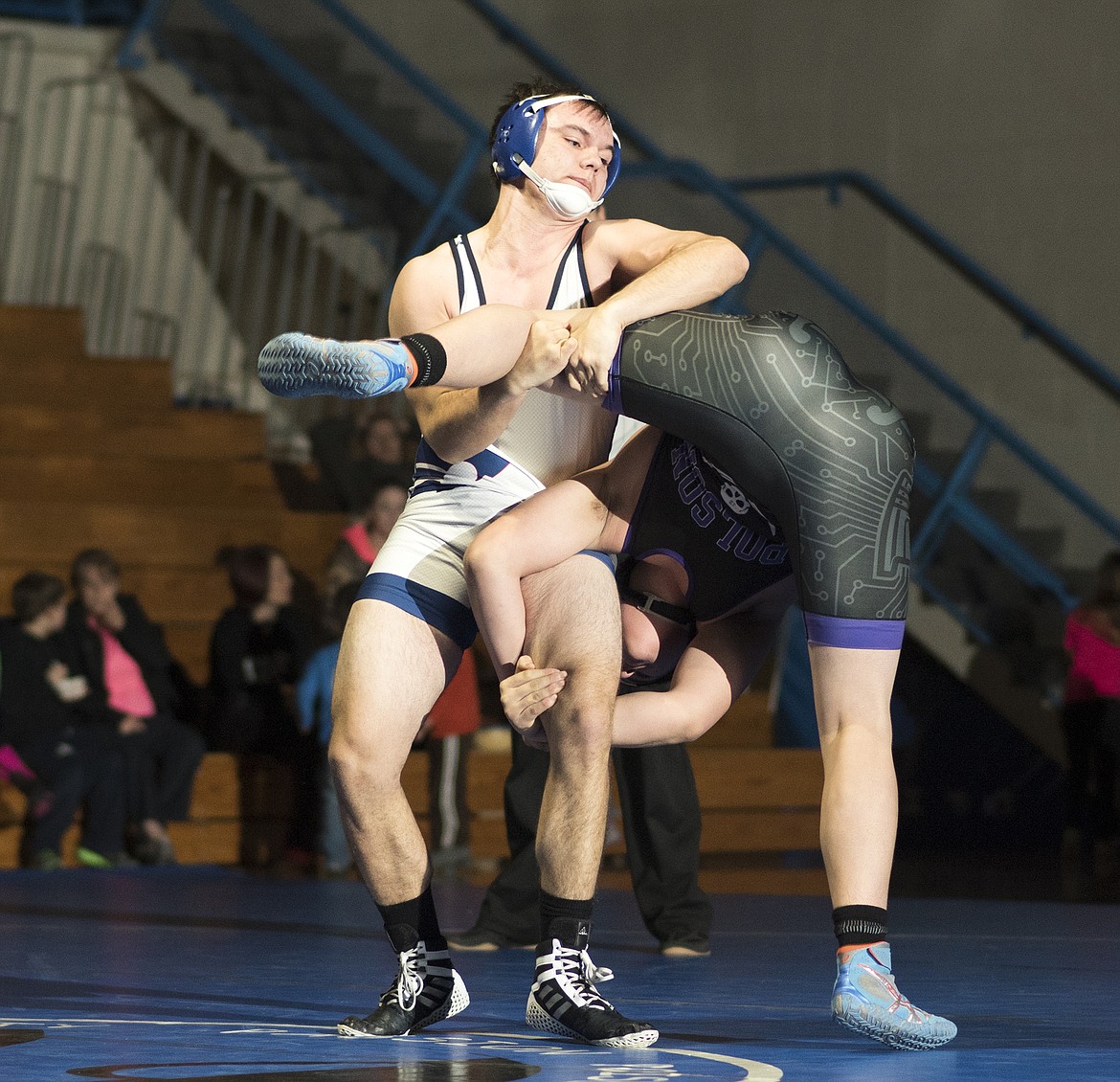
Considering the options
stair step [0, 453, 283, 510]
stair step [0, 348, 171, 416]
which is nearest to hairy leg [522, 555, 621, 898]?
stair step [0, 453, 283, 510]

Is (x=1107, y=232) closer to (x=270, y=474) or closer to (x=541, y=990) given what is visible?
(x=270, y=474)

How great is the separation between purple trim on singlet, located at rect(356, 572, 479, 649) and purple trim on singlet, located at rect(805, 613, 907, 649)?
558mm

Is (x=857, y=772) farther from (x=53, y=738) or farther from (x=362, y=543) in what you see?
(x=362, y=543)

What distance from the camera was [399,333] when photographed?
3.33 meters

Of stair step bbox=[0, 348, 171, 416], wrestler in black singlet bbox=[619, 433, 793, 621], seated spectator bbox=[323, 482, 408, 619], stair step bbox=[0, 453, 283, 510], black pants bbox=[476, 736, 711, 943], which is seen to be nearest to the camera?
wrestler in black singlet bbox=[619, 433, 793, 621]

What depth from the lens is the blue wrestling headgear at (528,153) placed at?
3336 mm

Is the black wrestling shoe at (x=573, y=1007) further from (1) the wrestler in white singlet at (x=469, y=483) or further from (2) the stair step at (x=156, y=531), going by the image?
(2) the stair step at (x=156, y=531)

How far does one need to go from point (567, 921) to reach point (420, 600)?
0.56 m

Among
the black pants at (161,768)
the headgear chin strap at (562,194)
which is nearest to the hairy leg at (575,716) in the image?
the headgear chin strap at (562,194)

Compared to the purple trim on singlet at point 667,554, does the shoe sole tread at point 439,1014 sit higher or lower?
lower

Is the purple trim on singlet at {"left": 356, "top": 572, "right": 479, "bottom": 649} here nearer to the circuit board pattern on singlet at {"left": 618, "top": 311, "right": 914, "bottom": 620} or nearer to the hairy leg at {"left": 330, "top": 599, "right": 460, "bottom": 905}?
the hairy leg at {"left": 330, "top": 599, "right": 460, "bottom": 905}

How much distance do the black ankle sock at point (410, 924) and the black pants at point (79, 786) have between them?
12.1 feet

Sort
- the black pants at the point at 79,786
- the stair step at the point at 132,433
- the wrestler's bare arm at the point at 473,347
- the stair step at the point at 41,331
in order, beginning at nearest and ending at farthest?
the wrestler's bare arm at the point at 473,347 < the black pants at the point at 79,786 < the stair step at the point at 132,433 < the stair step at the point at 41,331

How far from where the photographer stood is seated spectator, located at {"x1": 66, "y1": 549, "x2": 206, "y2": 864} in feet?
22.7
